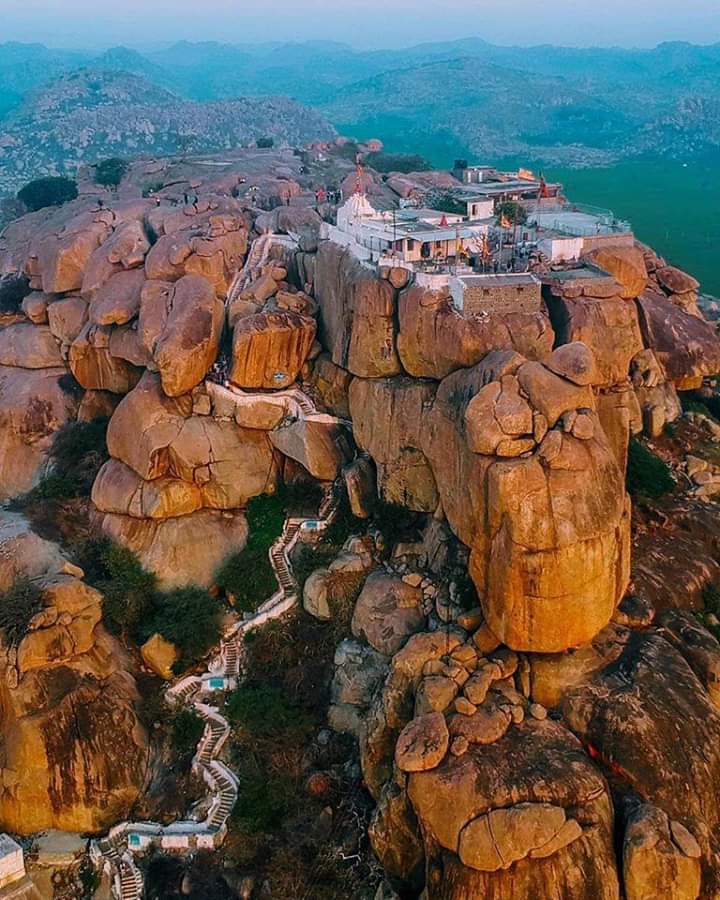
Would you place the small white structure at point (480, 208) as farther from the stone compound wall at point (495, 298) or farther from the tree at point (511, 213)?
the stone compound wall at point (495, 298)

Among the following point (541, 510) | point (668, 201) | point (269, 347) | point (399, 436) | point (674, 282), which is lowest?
point (668, 201)

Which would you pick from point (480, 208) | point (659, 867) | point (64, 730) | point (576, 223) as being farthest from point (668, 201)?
point (659, 867)

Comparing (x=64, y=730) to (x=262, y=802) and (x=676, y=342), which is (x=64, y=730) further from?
(x=676, y=342)

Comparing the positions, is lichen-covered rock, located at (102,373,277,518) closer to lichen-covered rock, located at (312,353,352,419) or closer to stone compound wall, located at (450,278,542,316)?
lichen-covered rock, located at (312,353,352,419)

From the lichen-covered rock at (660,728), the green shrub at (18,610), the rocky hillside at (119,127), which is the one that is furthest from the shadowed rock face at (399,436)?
the rocky hillside at (119,127)

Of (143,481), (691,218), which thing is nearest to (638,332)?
(143,481)
